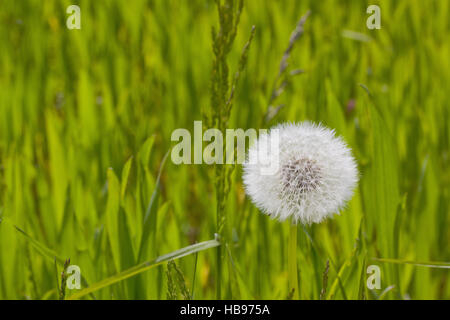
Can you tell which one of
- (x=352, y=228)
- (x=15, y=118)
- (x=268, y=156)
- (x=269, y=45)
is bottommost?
(x=352, y=228)

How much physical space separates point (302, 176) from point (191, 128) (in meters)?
1.04

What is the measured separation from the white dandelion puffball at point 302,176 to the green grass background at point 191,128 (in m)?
0.06

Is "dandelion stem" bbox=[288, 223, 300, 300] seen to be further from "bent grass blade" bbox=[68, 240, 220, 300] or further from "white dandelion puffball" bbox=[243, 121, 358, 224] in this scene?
"bent grass blade" bbox=[68, 240, 220, 300]

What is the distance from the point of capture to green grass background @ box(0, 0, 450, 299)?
3.32 ft

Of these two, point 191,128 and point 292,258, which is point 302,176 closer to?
point 292,258

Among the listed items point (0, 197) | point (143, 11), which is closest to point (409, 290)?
point (0, 197)

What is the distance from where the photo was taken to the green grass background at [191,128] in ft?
3.32

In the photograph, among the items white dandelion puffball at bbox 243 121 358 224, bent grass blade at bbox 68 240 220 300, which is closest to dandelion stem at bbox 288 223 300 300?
white dandelion puffball at bbox 243 121 358 224

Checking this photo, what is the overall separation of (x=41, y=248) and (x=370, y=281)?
0.63 metres

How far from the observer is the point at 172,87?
1.90m

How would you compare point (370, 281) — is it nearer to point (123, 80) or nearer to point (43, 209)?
point (43, 209)

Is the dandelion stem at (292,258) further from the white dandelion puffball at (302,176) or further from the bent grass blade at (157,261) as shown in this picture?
the bent grass blade at (157,261)

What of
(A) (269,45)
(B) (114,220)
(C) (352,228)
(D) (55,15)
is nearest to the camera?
(B) (114,220)

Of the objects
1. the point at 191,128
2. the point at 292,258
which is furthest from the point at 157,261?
the point at 191,128
